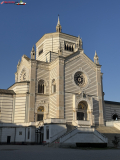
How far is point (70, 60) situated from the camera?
41656 millimetres

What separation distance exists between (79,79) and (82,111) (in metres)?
6.81

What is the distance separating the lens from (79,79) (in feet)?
138

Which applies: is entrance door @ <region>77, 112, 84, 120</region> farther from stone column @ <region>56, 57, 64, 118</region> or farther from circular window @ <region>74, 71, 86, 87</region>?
circular window @ <region>74, 71, 86, 87</region>

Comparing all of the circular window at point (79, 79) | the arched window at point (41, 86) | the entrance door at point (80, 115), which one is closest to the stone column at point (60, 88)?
the circular window at point (79, 79)

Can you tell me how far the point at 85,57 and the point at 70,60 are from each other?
4375 millimetres

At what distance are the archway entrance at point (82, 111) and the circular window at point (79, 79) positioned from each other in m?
4.01

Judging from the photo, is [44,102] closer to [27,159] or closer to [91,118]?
[91,118]

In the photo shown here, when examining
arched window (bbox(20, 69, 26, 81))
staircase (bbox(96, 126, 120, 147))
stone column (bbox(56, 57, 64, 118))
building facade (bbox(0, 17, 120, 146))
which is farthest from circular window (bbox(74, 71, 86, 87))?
arched window (bbox(20, 69, 26, 81))

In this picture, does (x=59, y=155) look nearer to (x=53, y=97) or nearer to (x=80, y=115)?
(x=53, y=97)

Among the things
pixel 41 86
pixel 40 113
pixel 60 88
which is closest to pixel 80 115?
pixel 60 88

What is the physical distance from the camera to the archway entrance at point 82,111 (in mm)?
39875

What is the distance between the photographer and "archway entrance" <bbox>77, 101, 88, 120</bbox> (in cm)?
3988

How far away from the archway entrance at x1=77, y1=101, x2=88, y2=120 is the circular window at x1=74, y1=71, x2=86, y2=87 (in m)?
4.01

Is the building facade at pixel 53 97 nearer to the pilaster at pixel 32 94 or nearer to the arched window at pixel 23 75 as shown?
the pilaster at pixel 32 94
